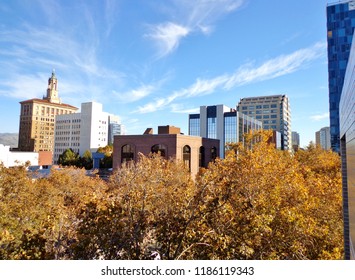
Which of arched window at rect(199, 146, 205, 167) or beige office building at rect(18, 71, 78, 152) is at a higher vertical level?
beige office building at rect(18, 71, 78, 152)

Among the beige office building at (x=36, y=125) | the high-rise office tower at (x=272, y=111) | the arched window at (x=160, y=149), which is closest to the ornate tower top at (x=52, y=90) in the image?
the beige office building at (x=36, y=125)

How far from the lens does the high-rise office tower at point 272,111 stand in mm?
116312

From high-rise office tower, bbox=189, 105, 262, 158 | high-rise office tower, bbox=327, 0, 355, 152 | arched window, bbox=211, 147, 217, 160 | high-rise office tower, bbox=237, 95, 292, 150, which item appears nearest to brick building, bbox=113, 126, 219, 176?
arched window, bbox=211, 147, 217, 160

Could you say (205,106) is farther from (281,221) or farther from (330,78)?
(281,221)

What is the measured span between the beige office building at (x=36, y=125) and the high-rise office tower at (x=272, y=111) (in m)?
77.0

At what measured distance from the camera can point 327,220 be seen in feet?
34.3

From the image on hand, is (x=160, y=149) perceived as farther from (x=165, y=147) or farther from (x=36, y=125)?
(x=36, y=125)

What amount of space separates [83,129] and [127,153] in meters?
62.8

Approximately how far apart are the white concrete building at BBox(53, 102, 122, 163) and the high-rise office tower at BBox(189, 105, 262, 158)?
39.0m

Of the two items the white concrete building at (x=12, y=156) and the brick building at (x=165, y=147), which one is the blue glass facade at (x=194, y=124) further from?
the white concrete building at (x=12, y=156)

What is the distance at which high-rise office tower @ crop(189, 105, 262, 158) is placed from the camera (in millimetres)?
78688

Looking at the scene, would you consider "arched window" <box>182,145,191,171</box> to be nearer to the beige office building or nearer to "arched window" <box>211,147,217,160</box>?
"arched window" <box>211,147,217,160</box>
